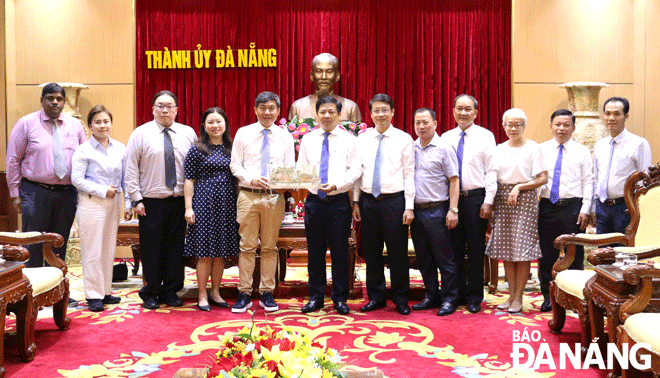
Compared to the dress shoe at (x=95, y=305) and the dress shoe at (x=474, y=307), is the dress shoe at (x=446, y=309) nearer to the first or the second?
the dress shoe at (x=474, y=307)

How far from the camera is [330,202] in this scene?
14.2ft

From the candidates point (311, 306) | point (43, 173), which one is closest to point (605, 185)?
point (311, 306)

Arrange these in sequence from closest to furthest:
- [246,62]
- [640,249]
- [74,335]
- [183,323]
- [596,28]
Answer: [640,249] < [74,335] < [183,323] < [596,28] < [246,62]

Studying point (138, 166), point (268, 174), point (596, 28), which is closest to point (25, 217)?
point (138, 166)

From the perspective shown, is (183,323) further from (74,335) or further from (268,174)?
(268,174)

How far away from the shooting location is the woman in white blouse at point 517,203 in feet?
14.0

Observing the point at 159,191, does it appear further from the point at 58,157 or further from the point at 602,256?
the point at 602,256

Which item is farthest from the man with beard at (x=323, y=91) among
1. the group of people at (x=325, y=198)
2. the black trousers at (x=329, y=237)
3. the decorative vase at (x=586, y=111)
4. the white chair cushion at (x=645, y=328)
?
the white chair cushion at (x=645, y=328)

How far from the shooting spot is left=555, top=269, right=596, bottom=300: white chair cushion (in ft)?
11.0

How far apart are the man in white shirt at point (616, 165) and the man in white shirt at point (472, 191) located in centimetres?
95

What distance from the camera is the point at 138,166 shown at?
178 inches

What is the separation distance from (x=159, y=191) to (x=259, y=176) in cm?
74

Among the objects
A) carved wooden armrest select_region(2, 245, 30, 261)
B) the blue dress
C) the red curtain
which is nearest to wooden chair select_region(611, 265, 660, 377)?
the blue dress

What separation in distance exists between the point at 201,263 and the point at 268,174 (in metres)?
0.81
